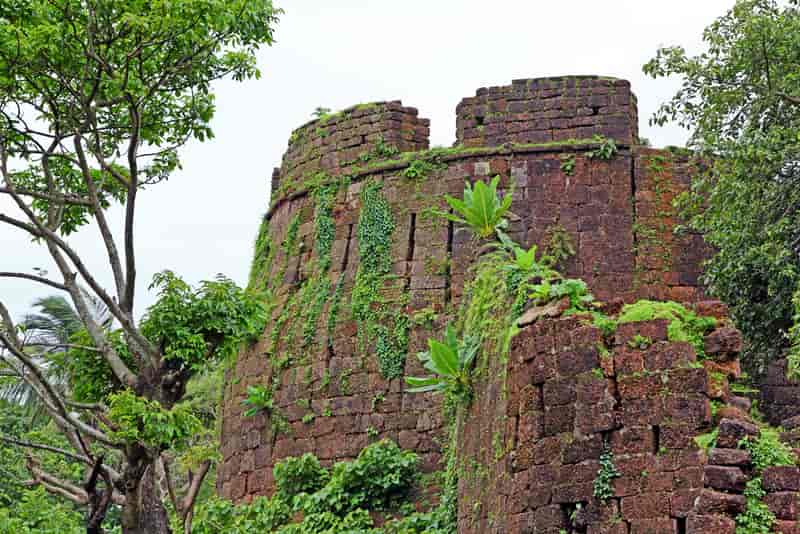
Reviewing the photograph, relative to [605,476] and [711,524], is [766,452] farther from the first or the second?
[605,476]

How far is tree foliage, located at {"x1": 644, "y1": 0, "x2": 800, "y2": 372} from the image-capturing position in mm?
15281

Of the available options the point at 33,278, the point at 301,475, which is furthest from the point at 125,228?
the point at 301,475

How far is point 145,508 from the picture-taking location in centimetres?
1219

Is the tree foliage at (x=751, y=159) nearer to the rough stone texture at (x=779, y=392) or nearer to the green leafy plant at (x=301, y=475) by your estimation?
the rough stone texture at (x=779, y=392)

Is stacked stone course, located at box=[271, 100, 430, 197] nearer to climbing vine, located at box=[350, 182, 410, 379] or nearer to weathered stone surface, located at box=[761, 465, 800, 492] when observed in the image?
climbing vine, located at box=[350, 182, 410, 379]

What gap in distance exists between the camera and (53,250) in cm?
1309

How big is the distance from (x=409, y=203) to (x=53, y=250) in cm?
563

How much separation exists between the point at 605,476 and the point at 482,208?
19.8 ft

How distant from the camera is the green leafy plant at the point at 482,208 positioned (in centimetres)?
1570

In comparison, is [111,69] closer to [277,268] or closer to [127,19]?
[127,19]

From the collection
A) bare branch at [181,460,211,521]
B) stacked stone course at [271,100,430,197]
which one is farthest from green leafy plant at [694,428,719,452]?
stacked stone course at [271,100,430,197]

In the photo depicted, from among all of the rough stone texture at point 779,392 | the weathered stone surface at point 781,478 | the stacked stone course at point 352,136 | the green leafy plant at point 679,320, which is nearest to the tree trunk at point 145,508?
the green leafy plant at point 679,320

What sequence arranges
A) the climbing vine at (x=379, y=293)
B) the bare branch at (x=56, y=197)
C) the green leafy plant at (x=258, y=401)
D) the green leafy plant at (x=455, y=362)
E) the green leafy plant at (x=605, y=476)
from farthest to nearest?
the green leafy plant at (x=258, y=401)
the climbing vine at (x=379, y=293)
the green leafy plant at (x=455, y=362)
the bare branch at (x=56, y=197)
the green leafy plant at (x=605, y=476)

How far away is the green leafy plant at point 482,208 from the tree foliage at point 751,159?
88.6 inches
